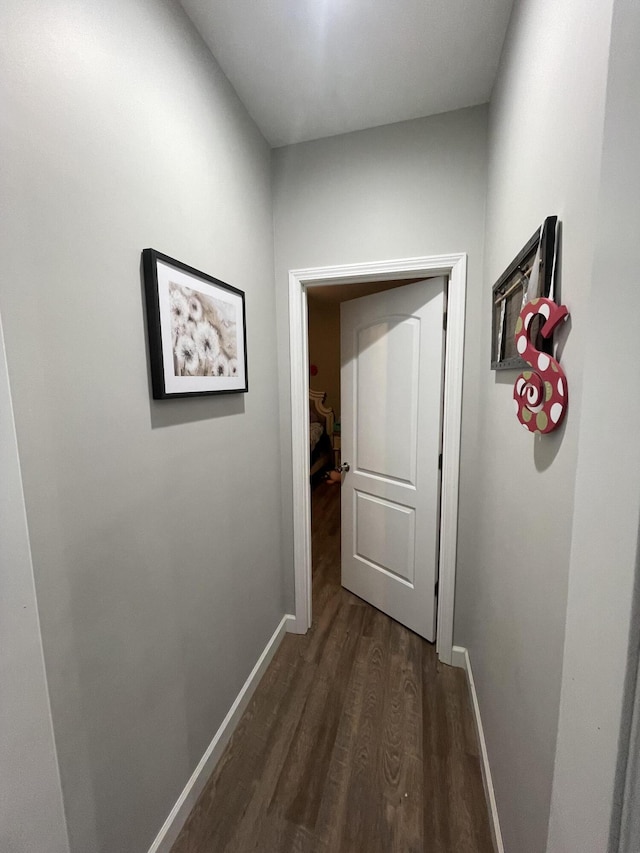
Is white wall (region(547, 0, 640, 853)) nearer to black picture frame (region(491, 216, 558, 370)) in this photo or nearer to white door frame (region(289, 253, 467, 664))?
black picture frame (region(491, 216, 558, 370))

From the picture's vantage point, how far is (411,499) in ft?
6.18

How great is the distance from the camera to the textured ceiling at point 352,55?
1072 millimetres

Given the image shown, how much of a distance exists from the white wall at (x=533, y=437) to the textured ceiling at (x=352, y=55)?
13cm

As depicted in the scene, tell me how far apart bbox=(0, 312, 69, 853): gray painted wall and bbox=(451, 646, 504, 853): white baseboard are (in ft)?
4.13

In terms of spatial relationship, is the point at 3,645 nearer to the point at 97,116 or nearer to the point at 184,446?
the point at 184,446

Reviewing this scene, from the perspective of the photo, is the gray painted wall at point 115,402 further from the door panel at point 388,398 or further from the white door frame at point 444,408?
the door panel at point 388,398

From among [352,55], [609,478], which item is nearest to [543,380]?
[609,478]

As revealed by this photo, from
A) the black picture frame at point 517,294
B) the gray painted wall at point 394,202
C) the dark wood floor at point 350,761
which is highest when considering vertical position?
the gray painted wall at point 394,202

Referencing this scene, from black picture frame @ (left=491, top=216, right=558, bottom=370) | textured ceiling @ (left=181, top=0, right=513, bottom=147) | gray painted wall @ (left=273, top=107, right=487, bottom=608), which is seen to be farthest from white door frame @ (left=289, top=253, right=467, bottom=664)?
textured ceiling @ (left=181, top=0, right=513, bottom=147)

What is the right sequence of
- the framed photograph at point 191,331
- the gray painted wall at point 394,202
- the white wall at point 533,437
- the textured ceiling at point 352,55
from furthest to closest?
the gray painted wall at point 394,202 < the textured ceiling at point 352,55 < the framed photograph at point 191,331 < the white wall at point 533,437

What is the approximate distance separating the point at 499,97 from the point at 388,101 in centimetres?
44

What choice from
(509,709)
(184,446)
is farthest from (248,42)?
(509,709)

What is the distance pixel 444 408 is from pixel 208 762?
177 centimetres

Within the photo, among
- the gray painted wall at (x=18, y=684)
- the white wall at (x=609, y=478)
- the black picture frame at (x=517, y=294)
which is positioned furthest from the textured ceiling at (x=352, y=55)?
the gray painted wall at (x=18, y=684)
